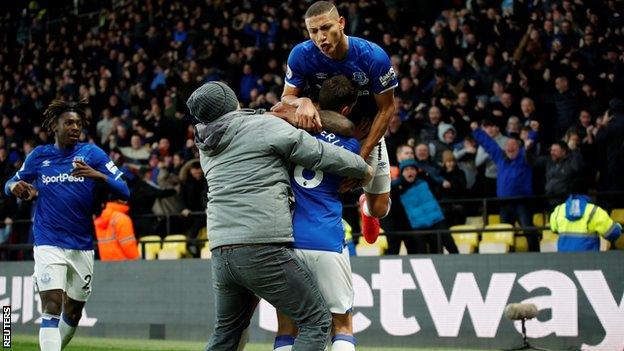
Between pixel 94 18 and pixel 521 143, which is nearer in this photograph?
pixel 521 143

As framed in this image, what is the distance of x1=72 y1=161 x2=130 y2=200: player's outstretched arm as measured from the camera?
9.68m

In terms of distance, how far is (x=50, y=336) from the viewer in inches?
367

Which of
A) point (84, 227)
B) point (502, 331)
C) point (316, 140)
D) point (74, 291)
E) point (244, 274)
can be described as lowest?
point (502, 331)

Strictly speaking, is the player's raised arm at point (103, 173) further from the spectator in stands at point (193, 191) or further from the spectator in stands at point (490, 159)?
the spectator in stands at point (490, 159)

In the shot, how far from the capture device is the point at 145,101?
2164cm

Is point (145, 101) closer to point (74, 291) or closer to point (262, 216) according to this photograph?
point (74, 291)

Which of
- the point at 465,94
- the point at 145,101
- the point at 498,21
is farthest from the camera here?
the point at 145,101

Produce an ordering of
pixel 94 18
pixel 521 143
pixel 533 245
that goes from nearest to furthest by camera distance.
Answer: pixel 533 245
pixel 521 143
pixel 94 18

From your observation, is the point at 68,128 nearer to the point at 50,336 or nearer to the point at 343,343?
the point at 50,336

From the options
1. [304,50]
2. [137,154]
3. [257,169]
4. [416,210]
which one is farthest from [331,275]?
[137,154]

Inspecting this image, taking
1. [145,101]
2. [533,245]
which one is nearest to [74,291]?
[533,245]

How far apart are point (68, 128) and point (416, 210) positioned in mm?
5206

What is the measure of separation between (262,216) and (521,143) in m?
8.37

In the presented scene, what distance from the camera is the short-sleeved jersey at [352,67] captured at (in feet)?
24.6
